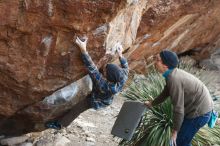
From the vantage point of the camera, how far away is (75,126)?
10.2 m

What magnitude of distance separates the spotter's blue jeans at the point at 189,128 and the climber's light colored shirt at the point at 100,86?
3.63 ft

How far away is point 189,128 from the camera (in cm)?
646

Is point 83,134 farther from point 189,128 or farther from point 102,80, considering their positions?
point 189,128

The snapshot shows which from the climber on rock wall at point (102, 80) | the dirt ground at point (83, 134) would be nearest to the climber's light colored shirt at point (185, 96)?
the climber on rock wall at point (102, 80)

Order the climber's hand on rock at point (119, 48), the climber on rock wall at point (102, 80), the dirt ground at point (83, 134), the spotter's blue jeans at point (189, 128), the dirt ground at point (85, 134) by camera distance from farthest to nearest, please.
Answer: the dirt ground at point (85, 134) < the dirt ground at point (83, 134) < the climber's hand on rock at point (119, 48) < the climber on rock wall at point (102, 80) < the spotter's blue jeans at point (189, 128)

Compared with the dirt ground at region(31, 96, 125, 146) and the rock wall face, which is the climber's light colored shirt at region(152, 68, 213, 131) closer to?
the rock wall face

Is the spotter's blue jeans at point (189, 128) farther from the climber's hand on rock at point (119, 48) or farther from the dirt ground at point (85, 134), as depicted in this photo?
the dirt ground at point (85, 134)

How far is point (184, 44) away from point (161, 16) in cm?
407

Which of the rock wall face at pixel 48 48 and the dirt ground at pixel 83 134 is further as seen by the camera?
the dirt ground at pixel 83 134

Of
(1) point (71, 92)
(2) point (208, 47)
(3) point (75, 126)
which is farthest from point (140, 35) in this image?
(2) point (208, 47)

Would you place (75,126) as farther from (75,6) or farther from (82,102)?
(75,6)

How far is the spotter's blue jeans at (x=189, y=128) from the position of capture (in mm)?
6355

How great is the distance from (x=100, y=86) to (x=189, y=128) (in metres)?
1.39

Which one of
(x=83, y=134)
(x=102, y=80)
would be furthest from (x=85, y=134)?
(x=102, y=80)
